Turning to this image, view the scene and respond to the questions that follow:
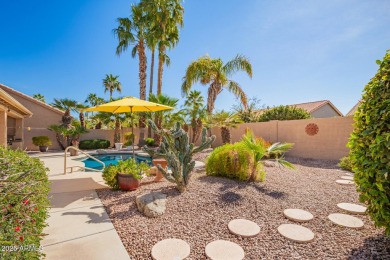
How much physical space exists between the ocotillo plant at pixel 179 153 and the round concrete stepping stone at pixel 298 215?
2208 mm

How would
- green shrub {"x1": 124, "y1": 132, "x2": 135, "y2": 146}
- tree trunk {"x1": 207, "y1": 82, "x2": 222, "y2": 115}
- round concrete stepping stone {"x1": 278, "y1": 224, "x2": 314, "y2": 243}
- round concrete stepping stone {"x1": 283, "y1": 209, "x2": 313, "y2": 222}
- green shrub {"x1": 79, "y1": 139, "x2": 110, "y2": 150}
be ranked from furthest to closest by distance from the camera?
green shrub {"x1": 124, "y1": 132, "x2": 135, "y2": 146} → green shrub {"x1": 79, "y1": 139, "x2": 110, "y2": 150} → tree trunk {"x1": 207, "y1": 82, "x2": 222, "y2": 115} → round concrete stepping stone {"x1": 283, "y1": 209, "x2": 313, "y2": 222} → round concrete stepping stone {"x1": 278, "y1": 224, "x2": 314, "y2": 243}

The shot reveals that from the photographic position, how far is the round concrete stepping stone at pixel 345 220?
322 centimetres

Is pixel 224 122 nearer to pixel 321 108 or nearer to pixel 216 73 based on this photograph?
pixel 216 73

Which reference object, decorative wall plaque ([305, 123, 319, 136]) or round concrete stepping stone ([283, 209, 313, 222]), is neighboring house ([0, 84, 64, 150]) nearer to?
decorative wall plaque ([305, 123, 319, 136])

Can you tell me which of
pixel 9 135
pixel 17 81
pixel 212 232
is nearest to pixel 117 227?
pixel 212 232

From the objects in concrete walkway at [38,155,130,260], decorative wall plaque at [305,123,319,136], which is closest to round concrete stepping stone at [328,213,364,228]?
concrete walkway at [38,155,130,260]

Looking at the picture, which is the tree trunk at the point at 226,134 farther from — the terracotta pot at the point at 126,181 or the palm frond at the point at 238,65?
the terracotta pot at the point at 126,181

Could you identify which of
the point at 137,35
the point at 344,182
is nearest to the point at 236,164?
the point at 344,182

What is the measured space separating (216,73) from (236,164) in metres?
9.74

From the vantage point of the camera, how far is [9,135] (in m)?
13.9

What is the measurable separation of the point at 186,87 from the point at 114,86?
19.6 m

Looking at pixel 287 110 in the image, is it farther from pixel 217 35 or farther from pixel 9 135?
pixel 9 135

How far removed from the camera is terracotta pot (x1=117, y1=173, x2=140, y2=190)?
511 centimetres

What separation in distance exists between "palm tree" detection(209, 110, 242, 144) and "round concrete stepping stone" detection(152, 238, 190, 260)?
34.6 ft
